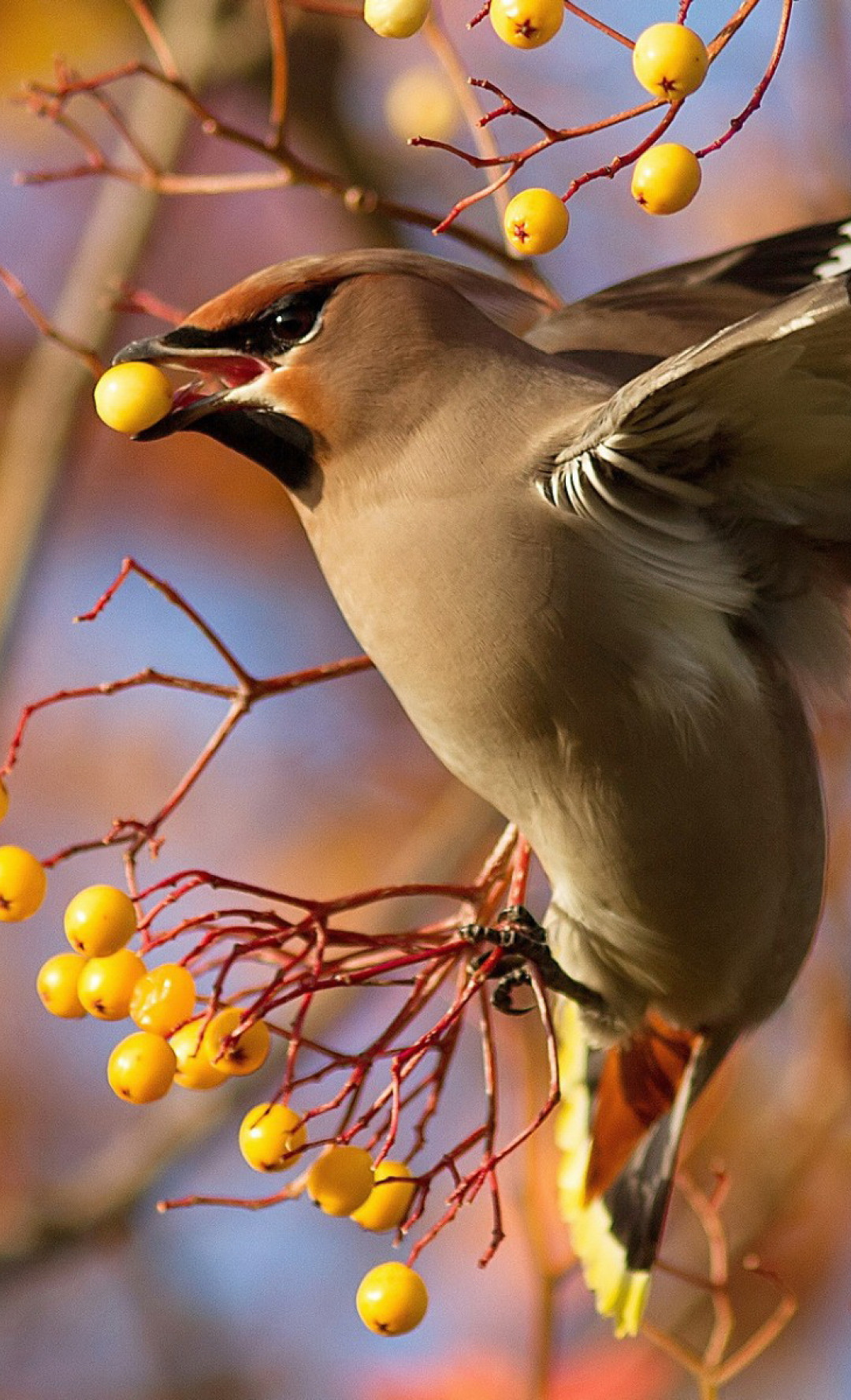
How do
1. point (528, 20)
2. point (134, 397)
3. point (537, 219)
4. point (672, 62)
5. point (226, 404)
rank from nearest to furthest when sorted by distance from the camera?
point (672, 62), point (528, 20), point (537, 219), point (134, 397), point (226, 404)

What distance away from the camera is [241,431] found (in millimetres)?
2605

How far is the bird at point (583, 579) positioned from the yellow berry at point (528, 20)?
0.44m

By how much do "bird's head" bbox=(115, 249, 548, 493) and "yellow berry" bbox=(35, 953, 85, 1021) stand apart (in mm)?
736

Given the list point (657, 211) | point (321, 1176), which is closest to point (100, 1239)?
point (321, 1176)

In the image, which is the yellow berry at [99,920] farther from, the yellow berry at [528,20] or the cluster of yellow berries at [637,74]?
the yellow berry at [528,20]

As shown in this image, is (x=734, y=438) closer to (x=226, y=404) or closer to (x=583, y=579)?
(x=583, y=579)

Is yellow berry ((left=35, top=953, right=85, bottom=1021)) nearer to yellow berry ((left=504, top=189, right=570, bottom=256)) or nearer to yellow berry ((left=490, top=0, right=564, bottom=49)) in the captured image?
yellow berry ((left=504, top=189, right=570, bottom=256))

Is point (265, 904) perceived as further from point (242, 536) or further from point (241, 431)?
point (241, 431)

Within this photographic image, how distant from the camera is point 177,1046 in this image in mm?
2293

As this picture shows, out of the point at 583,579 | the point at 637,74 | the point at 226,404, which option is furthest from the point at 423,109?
the point at 637,74

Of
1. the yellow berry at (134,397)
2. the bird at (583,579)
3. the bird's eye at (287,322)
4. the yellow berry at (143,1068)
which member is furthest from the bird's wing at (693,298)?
the yellow berry at (143,1068)

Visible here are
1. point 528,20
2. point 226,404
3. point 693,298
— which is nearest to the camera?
point 528,20

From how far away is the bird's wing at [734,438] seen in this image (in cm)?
211

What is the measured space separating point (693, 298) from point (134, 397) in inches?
44.3
